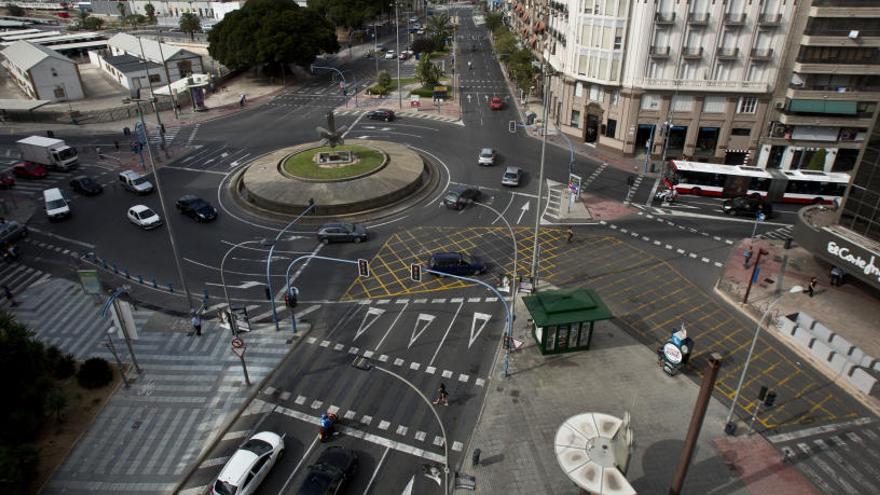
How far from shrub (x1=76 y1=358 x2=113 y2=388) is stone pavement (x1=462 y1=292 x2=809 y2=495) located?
2316 cm

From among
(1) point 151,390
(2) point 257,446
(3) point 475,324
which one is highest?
(2) point 257,446

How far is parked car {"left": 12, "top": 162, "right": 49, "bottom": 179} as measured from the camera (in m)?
62.8

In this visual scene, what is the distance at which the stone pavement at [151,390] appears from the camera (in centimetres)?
2800

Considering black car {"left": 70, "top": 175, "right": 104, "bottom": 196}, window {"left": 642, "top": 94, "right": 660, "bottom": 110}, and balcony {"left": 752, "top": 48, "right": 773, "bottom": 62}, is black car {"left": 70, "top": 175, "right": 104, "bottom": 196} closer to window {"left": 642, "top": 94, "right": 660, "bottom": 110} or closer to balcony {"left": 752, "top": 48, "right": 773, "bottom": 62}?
window {"left": 642, "top": 94, "right": 660, "bottom": 110}

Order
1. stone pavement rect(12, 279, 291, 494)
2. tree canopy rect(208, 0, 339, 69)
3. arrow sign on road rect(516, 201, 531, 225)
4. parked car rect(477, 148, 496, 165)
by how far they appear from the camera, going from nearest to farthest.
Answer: stone pavement rect(12, 279, 291, 494) → arrow sign on road rect(516, 201, 531, 225) → parked car rect(477, 148, 496, 165) → tree canopy rect(208, 0, 339, 69)

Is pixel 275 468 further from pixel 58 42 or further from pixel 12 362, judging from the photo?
pixel 58 42

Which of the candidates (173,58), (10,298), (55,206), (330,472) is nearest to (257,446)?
(330,472)

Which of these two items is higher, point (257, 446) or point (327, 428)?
point (257, 446)

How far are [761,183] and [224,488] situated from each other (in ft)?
187

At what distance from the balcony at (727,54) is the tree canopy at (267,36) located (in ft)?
238

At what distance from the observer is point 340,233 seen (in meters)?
48.8

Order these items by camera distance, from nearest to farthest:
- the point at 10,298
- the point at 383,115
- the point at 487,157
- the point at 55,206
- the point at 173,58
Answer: the point at 10,298 < the point at 55,206 < the point at 487,157 < the point at 383,115 < the point at 173,58

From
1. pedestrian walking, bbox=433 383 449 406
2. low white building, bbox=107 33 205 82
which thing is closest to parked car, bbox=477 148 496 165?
pedestrian walking, bbox=433 383 449 406

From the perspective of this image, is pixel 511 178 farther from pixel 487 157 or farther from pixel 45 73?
pixel 45 73
